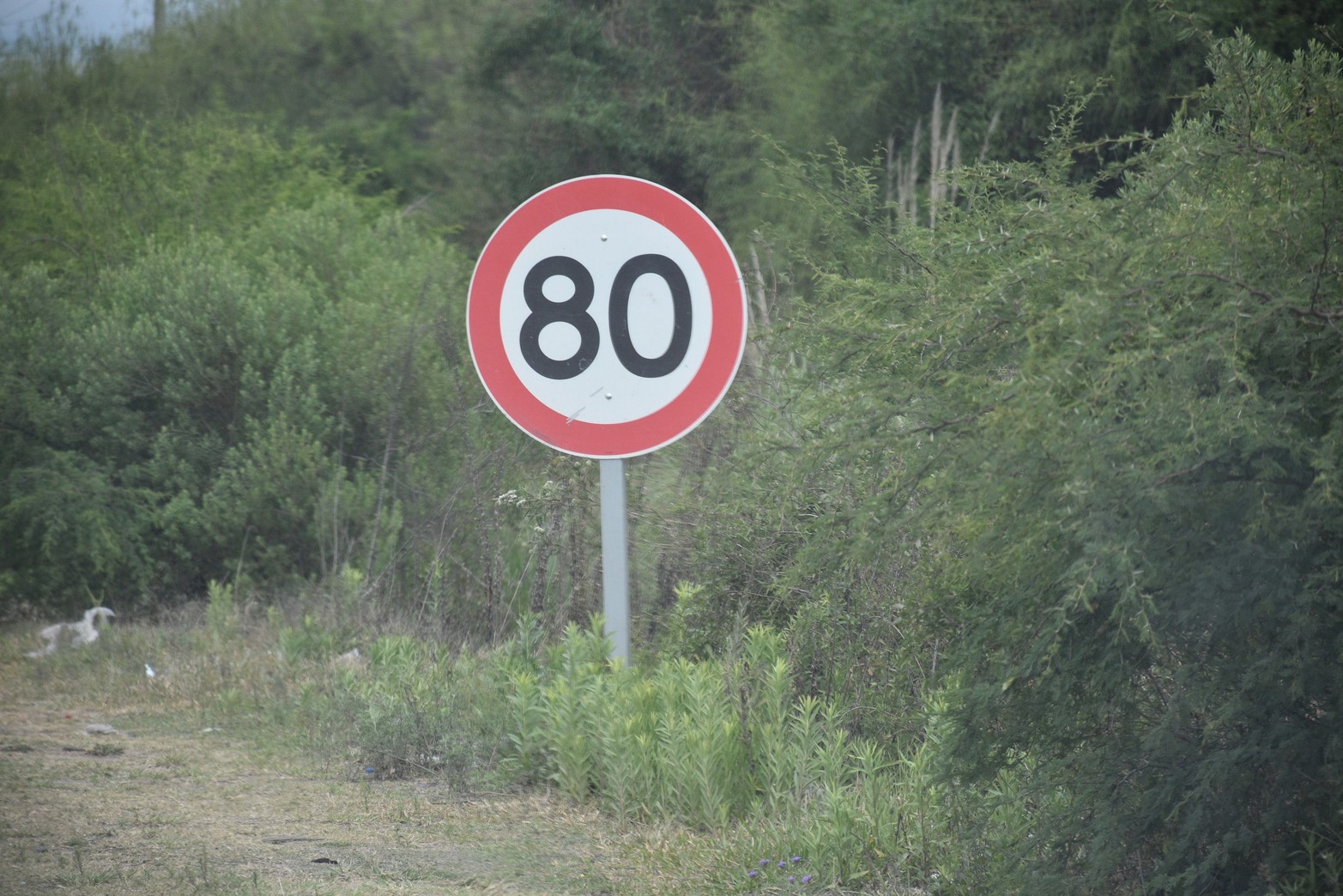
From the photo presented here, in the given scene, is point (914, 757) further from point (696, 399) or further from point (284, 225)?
point (284, 225)

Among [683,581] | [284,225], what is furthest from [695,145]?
[683,581]

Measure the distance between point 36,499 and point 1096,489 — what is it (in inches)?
286

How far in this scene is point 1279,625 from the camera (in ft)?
9.04

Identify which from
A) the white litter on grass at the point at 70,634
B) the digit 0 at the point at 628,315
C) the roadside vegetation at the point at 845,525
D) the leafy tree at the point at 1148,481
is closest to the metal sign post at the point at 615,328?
the digit 0 at the point at 628,315

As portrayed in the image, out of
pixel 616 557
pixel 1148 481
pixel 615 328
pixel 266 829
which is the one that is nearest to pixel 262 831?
pixel 266 829

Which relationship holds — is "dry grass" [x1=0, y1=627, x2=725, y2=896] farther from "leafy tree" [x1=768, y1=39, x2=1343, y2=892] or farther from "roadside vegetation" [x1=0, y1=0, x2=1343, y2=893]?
"leafy tree" [x1=768, y1=39, x2=1343, y2=892]

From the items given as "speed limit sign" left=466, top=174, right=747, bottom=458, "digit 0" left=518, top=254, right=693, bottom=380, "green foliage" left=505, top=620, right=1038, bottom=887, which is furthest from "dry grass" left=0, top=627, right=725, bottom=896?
"digit 0" left=518, top=254, right=693, bottom=380

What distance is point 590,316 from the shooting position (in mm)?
4719

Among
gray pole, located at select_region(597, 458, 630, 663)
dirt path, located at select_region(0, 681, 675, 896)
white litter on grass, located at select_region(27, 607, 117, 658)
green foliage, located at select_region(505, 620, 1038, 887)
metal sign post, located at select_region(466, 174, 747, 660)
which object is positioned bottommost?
white litter on grass, located at select_region(27, 607, 117, 658)

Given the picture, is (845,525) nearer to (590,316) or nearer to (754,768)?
(754,768)

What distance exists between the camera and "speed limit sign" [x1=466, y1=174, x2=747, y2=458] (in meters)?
4.63

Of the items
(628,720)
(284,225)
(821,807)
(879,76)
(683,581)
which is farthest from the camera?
(879,76)

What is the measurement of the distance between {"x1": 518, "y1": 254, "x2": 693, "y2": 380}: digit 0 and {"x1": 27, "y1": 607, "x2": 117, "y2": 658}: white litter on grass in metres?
4.05

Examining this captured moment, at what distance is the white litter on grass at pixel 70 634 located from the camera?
7461 millimetres
